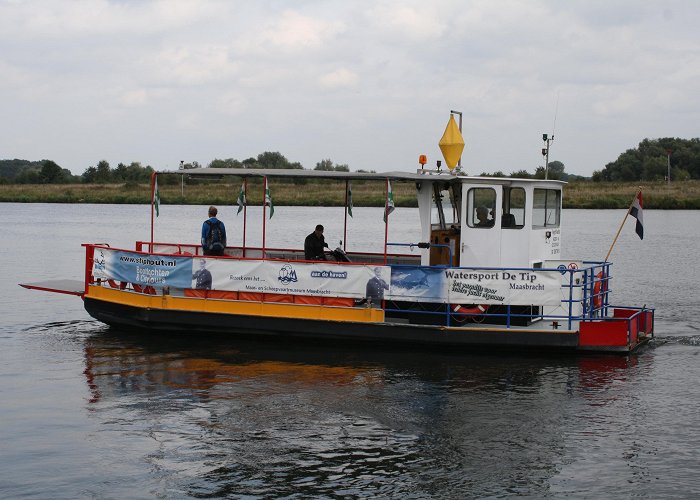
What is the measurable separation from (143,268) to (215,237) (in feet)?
5.12

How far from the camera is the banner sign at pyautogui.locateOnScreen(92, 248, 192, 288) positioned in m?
17.7

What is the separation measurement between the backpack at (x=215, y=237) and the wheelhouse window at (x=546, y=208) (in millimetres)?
6244

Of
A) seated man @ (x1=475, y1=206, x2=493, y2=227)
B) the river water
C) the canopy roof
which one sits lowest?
the river water

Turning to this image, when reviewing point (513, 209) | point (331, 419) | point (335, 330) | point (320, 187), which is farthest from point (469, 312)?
point (320, 187)

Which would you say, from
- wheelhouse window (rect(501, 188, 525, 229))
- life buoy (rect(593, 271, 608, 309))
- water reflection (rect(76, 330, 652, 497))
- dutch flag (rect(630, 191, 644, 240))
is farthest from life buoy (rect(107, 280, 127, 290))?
dutch flag (rect(630, 191, 644, 240))

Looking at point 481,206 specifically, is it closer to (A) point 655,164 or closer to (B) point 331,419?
(B) point 331,419

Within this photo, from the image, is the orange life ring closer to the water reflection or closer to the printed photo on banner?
the printed photo on banner

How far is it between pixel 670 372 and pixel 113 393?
32.1 ft

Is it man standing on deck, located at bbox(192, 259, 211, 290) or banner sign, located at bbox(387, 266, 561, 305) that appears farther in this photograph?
man standing on deck, located at bbox(192, 259, 211, 290)

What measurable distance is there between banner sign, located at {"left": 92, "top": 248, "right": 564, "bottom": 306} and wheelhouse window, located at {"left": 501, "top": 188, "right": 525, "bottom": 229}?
3.52 ft

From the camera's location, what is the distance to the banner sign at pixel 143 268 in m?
17.7

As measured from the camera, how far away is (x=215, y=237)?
59.8ft

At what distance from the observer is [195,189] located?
278 feet

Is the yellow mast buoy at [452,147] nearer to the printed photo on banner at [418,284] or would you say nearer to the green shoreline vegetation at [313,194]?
the printed photo on banner at [418,284]
